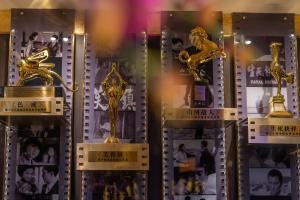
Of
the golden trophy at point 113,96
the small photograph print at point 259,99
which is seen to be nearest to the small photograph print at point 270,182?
the small photograph print at point 259,99

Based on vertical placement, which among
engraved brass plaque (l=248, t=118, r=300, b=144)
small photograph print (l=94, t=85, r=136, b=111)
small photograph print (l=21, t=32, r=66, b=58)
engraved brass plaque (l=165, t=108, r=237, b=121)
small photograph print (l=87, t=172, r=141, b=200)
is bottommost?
small photograph print (l=87, t=172, r=141, b=200)

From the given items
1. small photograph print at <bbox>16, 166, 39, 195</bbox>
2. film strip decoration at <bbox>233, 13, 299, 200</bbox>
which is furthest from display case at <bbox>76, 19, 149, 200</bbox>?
film strip decoration at <bbox>233, 13, 299, 200</bbox>

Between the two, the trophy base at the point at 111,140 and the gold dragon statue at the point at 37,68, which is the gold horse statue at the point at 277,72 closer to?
the trophy base at the point at 111,140

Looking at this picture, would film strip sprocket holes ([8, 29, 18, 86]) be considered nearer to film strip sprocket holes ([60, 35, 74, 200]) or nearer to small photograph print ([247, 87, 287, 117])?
film strip sprocket holes ([60, 35, 74, 200])

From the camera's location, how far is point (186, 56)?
2842 mm

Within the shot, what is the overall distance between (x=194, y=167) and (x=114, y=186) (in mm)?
408

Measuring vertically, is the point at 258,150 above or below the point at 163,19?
below

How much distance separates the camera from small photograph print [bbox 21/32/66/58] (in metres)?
2.88

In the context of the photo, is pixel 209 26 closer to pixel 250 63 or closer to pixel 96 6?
pixel 250 63

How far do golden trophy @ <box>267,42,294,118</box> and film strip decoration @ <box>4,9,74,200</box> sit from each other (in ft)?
3.27

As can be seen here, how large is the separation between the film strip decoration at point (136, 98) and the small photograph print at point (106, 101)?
15 millimetres

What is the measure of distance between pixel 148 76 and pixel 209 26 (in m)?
0.42

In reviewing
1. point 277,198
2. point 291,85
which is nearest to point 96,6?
point 291,85

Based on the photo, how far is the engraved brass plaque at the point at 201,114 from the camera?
8.30ft
